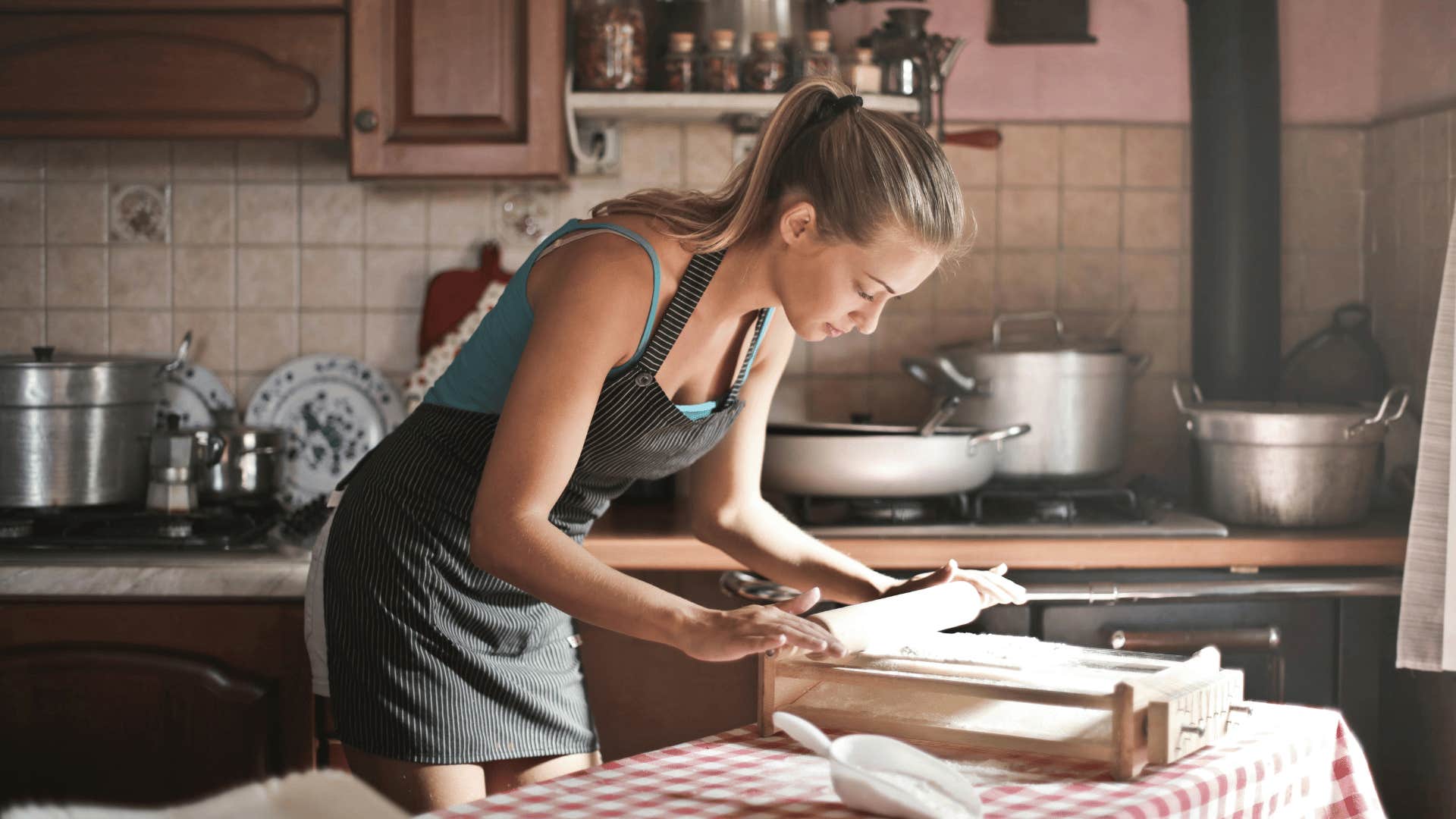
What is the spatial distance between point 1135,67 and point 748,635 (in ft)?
6.40

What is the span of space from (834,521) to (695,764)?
1.11 m

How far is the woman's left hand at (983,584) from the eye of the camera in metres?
1.35

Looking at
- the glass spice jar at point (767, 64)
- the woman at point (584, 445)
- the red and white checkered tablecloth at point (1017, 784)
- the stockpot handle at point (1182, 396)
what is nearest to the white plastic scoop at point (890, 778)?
the red and white checkered tablecloth at point (1017, 784)

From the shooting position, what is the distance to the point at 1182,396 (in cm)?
263

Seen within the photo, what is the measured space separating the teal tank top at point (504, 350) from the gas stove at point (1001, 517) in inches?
28.7

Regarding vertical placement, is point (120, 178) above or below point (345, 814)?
above

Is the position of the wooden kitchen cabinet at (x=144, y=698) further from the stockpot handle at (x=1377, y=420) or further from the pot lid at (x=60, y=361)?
the stockpot handle at (x=1377, y=420)

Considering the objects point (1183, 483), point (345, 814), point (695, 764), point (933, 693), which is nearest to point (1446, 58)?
point (1183, 483)

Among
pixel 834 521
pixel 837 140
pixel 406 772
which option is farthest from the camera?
pixel 834 521

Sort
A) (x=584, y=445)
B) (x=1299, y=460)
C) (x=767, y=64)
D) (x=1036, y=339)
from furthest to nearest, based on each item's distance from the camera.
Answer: (x=1036, y=339) → (x=767, y=64) → (x=1299, y=460) → (x=584, y=445)

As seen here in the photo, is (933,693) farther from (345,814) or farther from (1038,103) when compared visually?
(1038,103)

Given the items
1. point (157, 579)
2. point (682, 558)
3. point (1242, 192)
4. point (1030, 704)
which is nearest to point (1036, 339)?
point (1242, 192)

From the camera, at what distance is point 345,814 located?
865mm

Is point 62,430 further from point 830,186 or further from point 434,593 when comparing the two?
point 830,186
